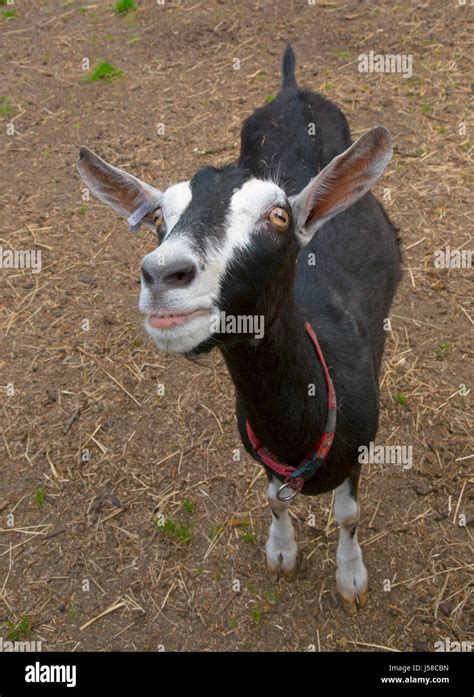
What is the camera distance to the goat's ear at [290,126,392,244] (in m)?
2.73

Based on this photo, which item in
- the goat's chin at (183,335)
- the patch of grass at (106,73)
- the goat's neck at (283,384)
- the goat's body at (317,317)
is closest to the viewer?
the goat's chin at (183,335)

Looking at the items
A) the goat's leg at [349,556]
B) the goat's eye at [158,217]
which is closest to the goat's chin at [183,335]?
the goat's eye at [158,217]

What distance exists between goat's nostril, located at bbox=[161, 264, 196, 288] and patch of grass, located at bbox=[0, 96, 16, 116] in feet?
22.0

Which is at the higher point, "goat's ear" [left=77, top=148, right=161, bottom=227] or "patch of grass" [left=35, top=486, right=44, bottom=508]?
"goat's ear" [left=77, top=148, right=161, bottom=227]

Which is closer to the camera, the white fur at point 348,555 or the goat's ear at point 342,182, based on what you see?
the goat's ear at point 342,182

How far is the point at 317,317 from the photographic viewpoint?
3.62 meters

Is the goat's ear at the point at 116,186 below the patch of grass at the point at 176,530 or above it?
above

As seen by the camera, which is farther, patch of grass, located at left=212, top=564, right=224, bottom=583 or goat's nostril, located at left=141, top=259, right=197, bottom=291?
patch of grass, located at left=212, top=564, right=224, bottom=583

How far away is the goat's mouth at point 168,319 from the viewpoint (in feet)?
7.43

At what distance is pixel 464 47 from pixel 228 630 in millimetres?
7014

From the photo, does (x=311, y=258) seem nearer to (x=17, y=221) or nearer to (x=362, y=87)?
(x=17, y=221)

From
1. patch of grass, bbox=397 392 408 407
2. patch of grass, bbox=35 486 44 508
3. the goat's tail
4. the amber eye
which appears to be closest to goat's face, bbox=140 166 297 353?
the amber eye

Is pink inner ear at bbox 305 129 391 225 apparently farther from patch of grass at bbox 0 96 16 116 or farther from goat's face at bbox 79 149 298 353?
patch of grass at bbox 0 96 16 116

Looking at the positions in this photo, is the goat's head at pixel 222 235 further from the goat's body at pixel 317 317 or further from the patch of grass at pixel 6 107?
the patch of grass at pixel 6 107
